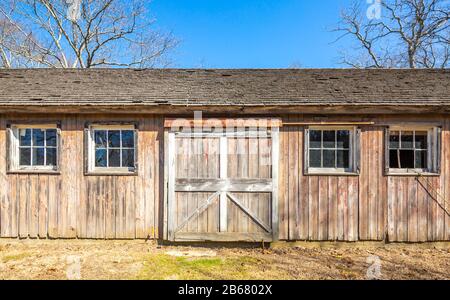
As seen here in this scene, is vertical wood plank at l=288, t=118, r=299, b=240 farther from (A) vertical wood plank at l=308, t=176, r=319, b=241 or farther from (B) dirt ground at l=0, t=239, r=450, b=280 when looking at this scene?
(B) dirt ground at l=0, t=239, r=450, b=280

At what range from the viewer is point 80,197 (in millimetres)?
5406

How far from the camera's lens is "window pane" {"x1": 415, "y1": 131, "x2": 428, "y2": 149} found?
539 cm

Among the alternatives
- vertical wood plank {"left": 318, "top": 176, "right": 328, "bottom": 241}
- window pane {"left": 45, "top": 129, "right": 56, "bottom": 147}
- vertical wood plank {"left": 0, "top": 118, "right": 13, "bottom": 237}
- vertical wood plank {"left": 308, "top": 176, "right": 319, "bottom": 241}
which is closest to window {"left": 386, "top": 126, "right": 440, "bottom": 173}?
vertical wood plank {"left": 318, "top": 176, "right": 328, "bottom": 241}

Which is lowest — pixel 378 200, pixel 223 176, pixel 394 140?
pixel 378 200

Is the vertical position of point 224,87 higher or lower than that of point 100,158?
higher

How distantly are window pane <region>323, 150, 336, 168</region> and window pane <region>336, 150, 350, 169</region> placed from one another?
0.09 m

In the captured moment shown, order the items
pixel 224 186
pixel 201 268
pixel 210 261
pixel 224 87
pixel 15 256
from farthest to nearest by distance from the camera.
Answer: pixel 224 87, pixel 224 186, pixel 15 256, pixel 210 261, pixel 201 268

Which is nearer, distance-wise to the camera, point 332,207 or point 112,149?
point 332,207

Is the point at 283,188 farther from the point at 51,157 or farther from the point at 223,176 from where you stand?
the point at 51,157

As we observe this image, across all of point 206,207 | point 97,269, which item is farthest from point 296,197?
point 97,269

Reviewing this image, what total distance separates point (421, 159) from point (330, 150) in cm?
190

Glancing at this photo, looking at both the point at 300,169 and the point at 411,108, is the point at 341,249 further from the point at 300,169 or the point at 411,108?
the point at 411,108

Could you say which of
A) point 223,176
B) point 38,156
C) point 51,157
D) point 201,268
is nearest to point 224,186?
point 223,176

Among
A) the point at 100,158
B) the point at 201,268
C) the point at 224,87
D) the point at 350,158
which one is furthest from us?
the point at 224,87
